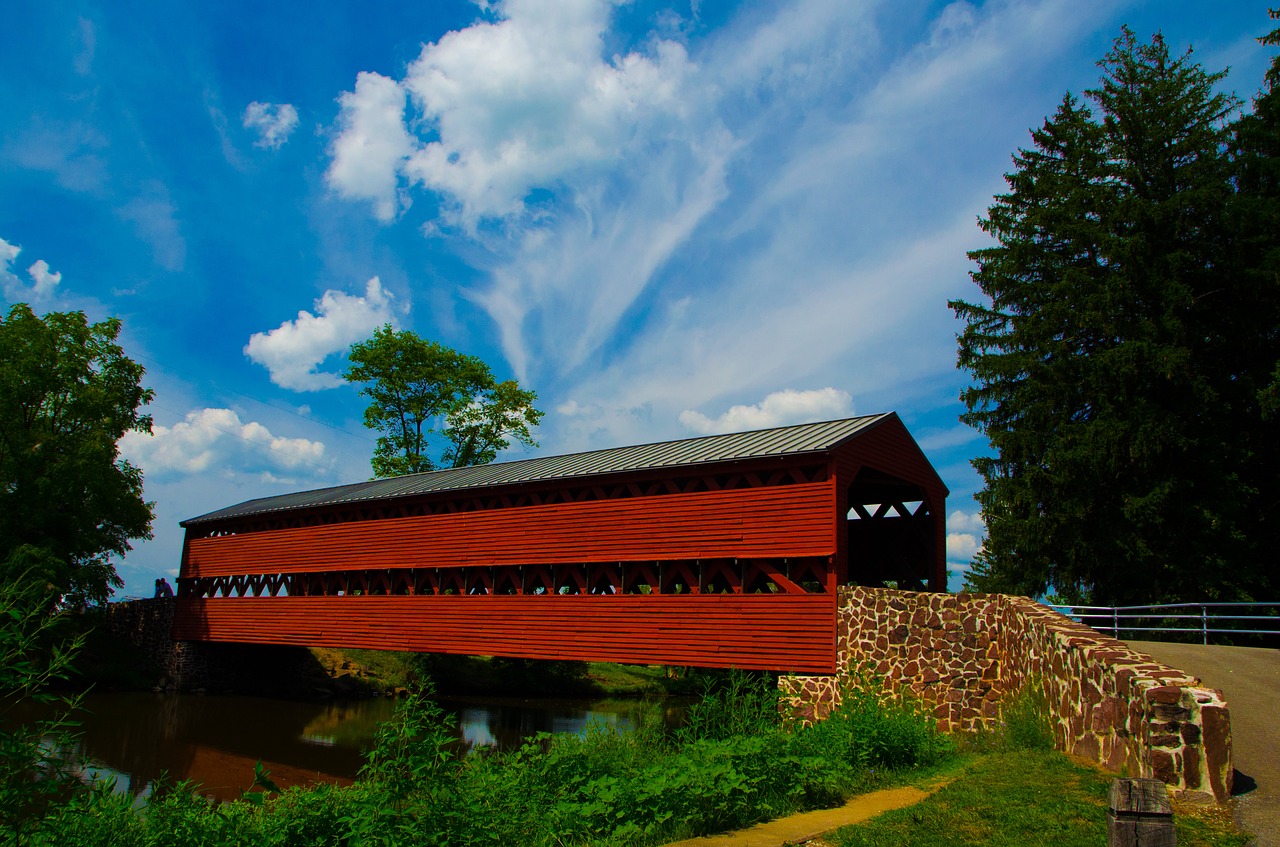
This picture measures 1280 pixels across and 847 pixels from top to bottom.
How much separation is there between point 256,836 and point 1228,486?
2033cm

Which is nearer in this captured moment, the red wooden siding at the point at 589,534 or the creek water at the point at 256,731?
the red wooden siding at the point at 589,534

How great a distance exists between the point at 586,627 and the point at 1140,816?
13.5 m

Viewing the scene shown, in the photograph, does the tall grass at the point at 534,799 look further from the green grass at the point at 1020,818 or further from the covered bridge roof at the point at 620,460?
the covered bridge roof at the point at 620,460

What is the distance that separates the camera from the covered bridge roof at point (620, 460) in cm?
1467

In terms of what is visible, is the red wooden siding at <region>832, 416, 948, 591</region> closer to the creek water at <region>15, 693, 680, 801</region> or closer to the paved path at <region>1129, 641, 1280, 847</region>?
the paved path at <region>1129, 641, 1280, 847</region>

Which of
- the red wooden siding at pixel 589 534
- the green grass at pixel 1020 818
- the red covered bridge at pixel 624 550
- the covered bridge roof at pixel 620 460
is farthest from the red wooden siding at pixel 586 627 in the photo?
the green grass at pixel 1020 818

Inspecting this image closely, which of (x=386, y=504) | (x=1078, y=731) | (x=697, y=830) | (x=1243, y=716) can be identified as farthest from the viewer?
(x=386, y=504)

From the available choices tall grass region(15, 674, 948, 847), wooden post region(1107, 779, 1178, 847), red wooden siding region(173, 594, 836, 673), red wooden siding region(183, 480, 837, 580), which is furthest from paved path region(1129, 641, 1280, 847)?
red wooden siding region(183, 480, 837, 580)

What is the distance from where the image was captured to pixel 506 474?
63.4 ft

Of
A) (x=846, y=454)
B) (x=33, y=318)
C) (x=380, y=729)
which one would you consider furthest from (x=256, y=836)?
(x=33, y=318)

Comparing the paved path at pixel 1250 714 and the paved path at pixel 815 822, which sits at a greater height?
the paved path at pixel 1250 714

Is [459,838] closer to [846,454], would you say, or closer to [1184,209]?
[846,454]

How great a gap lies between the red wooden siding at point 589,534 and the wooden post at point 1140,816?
10.3 meters

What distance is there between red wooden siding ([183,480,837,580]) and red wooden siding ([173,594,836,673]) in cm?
84
